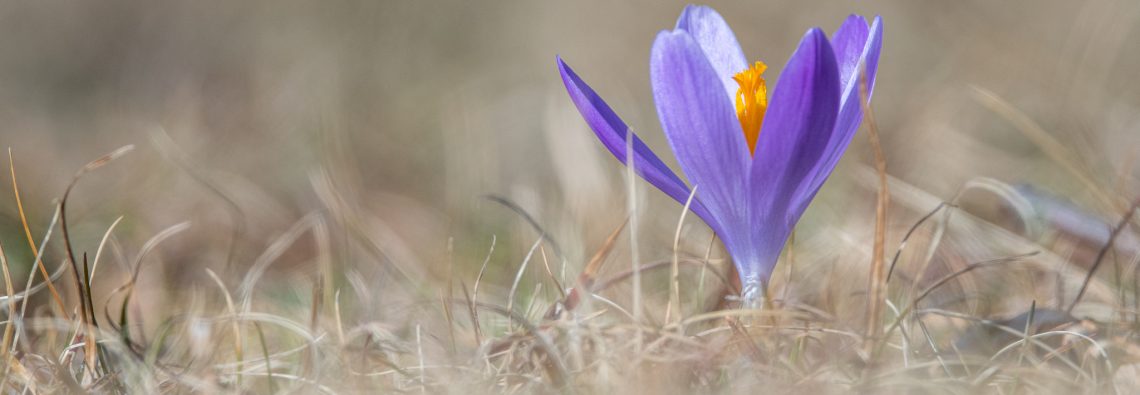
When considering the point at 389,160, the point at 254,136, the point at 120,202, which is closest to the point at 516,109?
the point at 389,160

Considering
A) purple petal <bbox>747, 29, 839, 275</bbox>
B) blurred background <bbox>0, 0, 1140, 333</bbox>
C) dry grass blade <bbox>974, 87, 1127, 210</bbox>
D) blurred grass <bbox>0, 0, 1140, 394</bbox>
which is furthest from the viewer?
blurred background <bbox>0, 0, 1140, 333</bbox>

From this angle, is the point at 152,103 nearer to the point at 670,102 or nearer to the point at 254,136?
the point at 254,136

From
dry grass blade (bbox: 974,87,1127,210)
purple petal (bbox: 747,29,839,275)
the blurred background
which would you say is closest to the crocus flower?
purple petal (bbox: 747,29,839,275)

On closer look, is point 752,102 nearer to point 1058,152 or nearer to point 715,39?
point 715,39

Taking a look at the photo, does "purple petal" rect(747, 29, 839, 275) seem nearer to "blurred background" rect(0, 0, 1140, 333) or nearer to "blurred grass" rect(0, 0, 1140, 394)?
"blurred grass" rect(0, 0, 1140, 394)

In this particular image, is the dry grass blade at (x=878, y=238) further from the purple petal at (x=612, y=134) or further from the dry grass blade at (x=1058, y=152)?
the dry grass blade at (x=1058, y=152)

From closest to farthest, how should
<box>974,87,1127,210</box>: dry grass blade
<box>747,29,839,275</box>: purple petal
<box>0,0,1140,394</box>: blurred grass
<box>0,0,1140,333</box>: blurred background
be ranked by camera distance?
<box>747,29,839,275</box>: purple petal
<box>0,0,1140,394</box>: blurred grass
<box>974,87,1127,210</box>: dry grass blade
<box>0,0,1140,333</box>: blurred background
